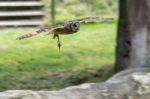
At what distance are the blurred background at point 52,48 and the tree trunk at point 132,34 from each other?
0.66 m

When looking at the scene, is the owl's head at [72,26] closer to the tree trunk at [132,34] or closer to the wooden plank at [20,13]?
the tree trunk at [132,34]

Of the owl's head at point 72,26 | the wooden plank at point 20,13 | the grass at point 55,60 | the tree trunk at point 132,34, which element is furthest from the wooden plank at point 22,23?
the owl's head at point 72,26

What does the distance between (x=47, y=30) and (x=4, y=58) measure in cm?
635

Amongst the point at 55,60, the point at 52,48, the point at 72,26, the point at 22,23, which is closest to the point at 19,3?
the point at 22,23

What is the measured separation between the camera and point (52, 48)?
31.3 ft

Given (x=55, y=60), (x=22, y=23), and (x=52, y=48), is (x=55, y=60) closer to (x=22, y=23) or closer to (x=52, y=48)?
(x=52, y=48)

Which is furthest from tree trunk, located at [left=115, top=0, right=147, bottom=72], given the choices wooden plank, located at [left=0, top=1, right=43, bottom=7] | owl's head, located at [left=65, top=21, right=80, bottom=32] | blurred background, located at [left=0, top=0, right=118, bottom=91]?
wooden plank, located at [left=0, top=1, right=43, bottom=7]

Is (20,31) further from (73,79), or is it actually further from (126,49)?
(126,49)

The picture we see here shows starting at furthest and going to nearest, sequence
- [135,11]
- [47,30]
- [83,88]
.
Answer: [135,11] → [83,88] → [47,30]

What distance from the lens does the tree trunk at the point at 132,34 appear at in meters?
6.61

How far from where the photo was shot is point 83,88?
3.58 m

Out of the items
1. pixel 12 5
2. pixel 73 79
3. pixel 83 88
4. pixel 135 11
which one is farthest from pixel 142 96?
pixel 12 5

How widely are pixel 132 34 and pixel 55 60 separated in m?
2.38

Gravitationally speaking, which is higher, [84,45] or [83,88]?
[83,88]
